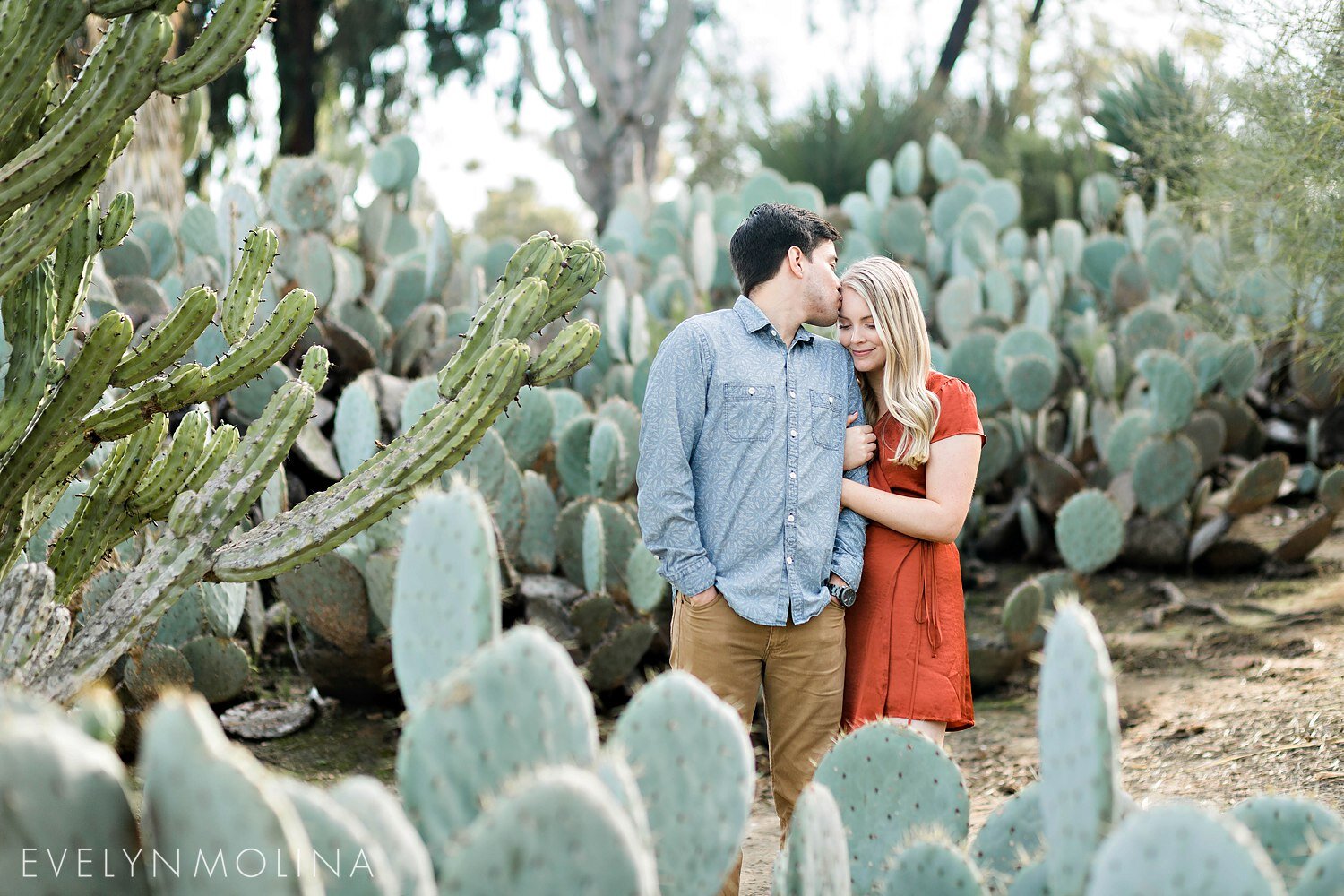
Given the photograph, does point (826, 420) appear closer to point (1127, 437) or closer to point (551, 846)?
point (551, 846)

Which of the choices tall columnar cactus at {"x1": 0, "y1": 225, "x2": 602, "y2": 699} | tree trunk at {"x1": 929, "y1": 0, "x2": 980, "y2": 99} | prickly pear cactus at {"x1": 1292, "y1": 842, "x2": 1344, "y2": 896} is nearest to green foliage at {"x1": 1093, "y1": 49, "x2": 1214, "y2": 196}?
tree trunk at {"x1": 929, "y1": 0, "x2": 980, "y2": 99}

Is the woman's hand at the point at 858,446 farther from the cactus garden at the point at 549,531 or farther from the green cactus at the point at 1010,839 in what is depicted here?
the green cactus at the point at 1010,839

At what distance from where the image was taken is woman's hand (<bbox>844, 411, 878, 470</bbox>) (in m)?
2.87

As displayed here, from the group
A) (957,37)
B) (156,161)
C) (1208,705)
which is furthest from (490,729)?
(957,37)

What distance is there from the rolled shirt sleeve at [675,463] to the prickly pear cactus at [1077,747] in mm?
1282

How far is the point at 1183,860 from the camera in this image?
4.25ft

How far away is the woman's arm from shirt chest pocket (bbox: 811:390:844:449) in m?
0.14

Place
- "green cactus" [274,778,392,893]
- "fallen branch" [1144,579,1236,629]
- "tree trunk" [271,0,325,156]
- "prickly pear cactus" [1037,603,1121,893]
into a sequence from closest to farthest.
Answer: "green cactus" [274,778,392,893], "prickly pear cactus" [1037,603,1121,893], "fallen branch" [1144,579,1236,629], "tree trunk" [271,0,325,156]

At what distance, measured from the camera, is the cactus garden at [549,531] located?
138 centimetres

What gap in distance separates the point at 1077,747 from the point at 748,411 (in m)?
1.45

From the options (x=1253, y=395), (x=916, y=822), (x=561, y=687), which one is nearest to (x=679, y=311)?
(x=1253, y=395)

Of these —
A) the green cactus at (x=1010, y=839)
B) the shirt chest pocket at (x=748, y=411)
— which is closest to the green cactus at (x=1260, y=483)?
the shirt chest pocket at (x=748, y=411)

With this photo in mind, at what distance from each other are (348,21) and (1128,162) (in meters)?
9.51

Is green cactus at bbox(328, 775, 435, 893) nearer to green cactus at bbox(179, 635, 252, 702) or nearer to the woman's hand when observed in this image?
the woman's hand
